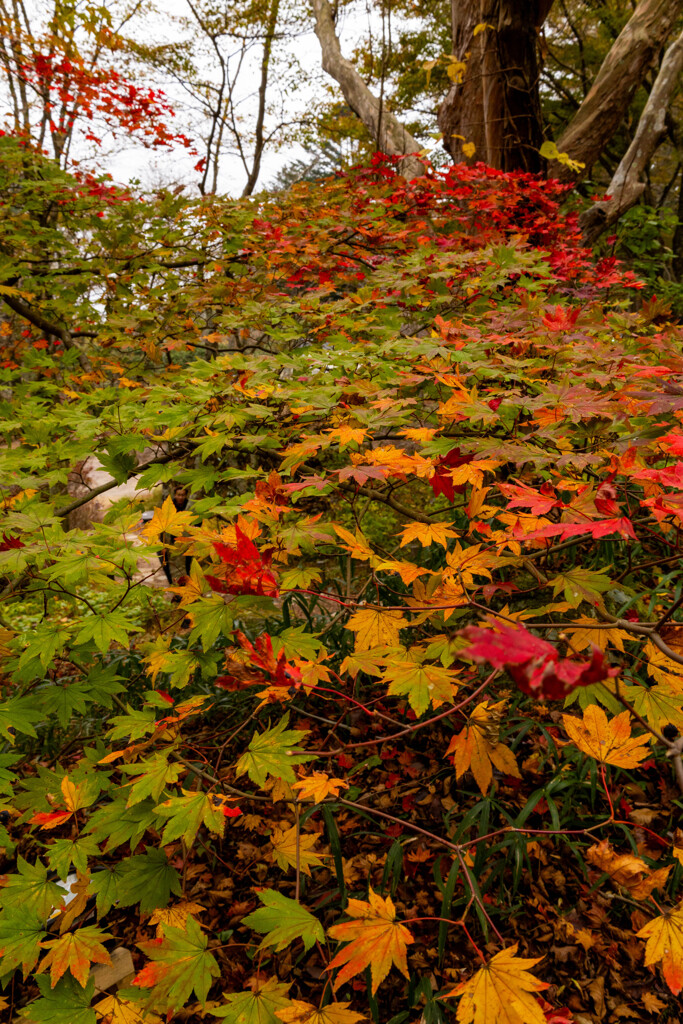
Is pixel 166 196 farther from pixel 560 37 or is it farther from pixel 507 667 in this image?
pixel 560 37

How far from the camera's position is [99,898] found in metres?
1.47

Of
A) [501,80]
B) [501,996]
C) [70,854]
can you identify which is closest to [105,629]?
[70,854]

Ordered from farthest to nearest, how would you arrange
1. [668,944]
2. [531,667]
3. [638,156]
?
[638,156] → [668,944] → [531,667]

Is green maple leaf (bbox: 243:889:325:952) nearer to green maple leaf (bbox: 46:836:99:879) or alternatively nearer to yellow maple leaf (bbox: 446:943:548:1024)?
yellow maple leaf (bbox: 446:943:548:1024)

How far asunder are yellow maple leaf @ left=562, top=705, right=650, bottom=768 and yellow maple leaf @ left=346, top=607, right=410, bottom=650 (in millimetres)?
453

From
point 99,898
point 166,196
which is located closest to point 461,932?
point 99,898

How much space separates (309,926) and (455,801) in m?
1.26

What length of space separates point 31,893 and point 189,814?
0.63 meters

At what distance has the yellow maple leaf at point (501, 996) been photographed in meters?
0.92

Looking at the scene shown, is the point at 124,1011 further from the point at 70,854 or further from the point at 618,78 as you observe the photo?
the point at 618,78

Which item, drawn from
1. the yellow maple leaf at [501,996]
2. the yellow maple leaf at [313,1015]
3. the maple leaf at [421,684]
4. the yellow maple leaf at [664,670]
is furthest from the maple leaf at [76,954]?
the yellow maple leaf at [664,670]

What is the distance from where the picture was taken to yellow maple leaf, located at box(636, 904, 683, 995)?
106 centimetres

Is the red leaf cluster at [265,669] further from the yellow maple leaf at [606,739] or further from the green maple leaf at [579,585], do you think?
the green maple leaf at [579,585]

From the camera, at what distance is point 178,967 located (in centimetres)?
122
